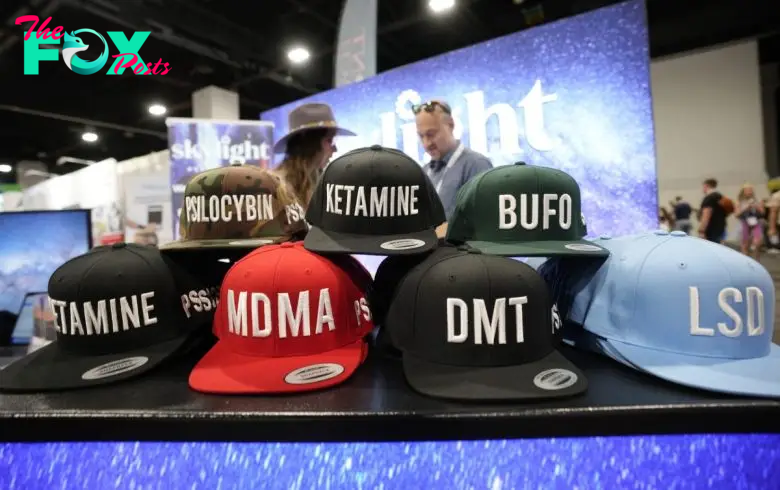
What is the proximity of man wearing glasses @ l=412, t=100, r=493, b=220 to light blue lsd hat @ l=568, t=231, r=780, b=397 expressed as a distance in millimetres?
1142

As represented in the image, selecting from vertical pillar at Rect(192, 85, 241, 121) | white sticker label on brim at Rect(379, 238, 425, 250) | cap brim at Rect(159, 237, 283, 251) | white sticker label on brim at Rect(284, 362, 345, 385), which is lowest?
white sticker label on brim at Rect(284, 362, 345, 385)

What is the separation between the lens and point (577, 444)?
60cm

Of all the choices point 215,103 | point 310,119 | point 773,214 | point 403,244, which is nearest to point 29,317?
point 310,119

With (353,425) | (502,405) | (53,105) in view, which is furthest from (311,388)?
(53,105)

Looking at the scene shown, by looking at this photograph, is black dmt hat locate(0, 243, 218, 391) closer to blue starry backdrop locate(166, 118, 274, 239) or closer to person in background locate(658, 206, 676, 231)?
blue starry backdrop locate(166, 118, 274, 239)

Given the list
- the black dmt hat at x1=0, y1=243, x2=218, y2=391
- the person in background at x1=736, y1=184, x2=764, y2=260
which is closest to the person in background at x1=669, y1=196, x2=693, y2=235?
the person in background at x1=736, y1=184, x2=764, y2=260

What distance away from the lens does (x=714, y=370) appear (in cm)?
65

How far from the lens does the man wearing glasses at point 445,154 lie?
72.3 inches

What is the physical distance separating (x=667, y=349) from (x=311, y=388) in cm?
59

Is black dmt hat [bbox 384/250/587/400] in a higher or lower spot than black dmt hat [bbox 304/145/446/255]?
lower

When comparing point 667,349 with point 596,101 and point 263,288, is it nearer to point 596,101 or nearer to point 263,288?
point 263,288

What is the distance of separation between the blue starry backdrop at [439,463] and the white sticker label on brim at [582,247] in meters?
0.33

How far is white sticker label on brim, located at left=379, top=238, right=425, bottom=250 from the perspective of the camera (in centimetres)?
81

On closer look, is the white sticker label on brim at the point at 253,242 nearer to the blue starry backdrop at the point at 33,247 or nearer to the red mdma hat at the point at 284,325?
the red mdma hat at the point at 284,325
